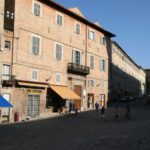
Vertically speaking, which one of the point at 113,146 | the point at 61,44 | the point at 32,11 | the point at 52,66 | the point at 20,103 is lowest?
the point at 113,146

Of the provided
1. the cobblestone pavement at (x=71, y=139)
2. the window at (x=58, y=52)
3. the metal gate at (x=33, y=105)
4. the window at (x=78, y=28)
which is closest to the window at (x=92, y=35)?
the window at (x=78, y=28)

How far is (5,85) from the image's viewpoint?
3322cm

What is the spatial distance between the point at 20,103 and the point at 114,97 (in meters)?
31.1

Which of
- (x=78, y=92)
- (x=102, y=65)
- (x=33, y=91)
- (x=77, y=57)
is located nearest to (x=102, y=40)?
(x=102, y=65)

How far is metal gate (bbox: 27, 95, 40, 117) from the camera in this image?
36469mm

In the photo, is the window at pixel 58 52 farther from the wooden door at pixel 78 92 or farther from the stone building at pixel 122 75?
the stone building at pixel 122 75

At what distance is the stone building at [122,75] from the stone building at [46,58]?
9.02 metres

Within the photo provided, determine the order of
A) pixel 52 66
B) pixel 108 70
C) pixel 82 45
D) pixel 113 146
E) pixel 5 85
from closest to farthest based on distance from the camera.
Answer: pixel 113 146, pixel 5 85, pixel 52 66, pixel 82 45, pixel 108 70

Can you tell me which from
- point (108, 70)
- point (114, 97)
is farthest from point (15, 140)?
point (114, 97)

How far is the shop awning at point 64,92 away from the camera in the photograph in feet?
130

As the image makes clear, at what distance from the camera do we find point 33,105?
3706 centimetres

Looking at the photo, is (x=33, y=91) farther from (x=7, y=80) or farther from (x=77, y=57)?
(x=77, y=57)

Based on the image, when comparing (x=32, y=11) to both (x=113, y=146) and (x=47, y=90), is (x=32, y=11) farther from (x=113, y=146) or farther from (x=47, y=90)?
(x=113, y=146)

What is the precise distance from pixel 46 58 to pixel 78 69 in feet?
20.1
